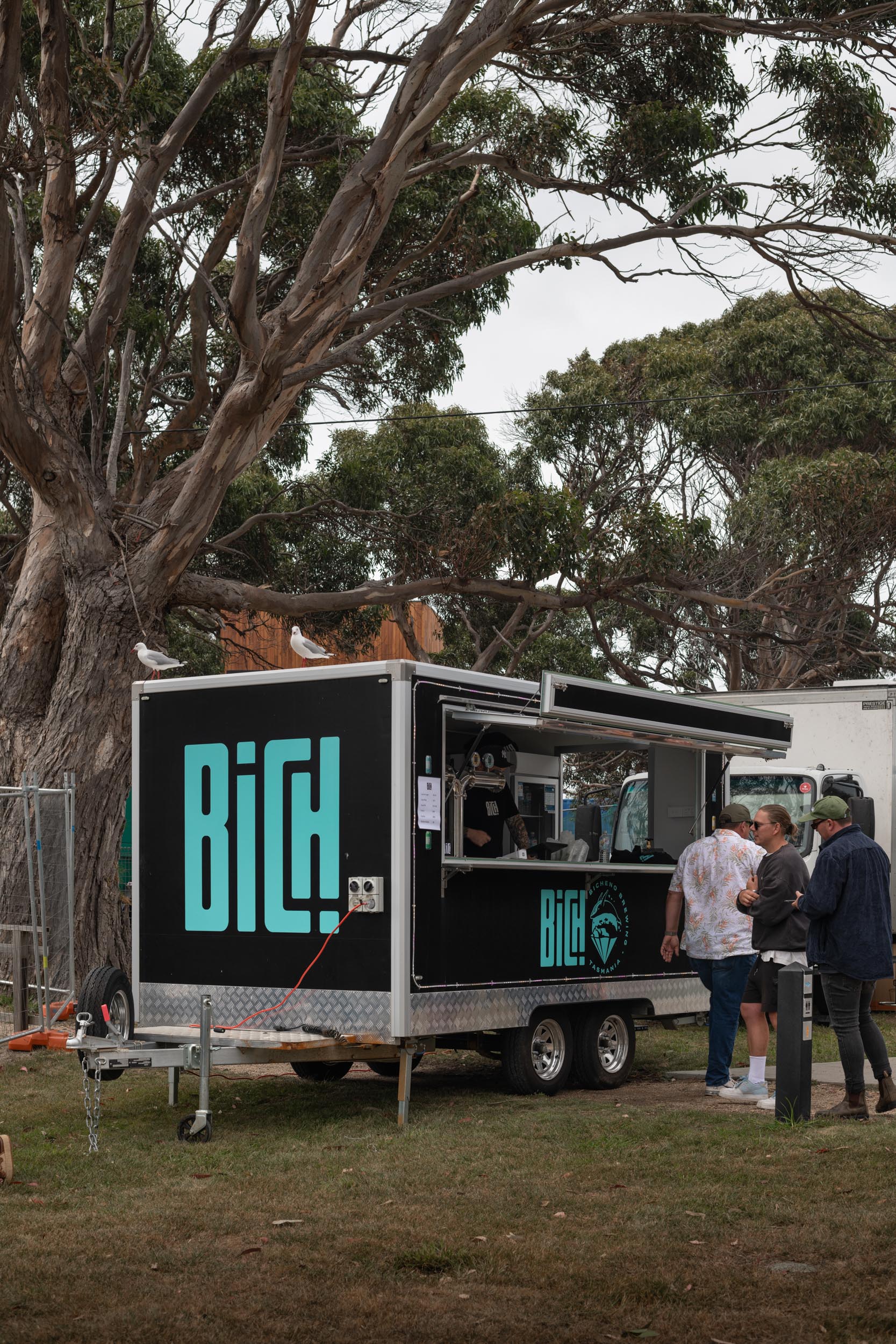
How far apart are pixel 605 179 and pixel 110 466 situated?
689cm

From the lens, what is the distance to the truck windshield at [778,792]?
52.1 feet

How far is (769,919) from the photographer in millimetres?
10242

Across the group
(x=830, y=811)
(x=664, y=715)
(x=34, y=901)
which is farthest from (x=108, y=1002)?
(x=830, y=811)

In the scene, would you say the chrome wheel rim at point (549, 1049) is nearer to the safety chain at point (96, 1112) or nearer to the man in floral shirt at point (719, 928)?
the man in floral shirt at point (719, 928)

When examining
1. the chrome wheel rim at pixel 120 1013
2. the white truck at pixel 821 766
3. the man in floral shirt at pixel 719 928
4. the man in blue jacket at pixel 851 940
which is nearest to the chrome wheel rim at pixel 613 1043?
the man in floral shirt at pixel 719 928

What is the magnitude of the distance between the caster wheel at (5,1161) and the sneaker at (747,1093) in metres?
4.83

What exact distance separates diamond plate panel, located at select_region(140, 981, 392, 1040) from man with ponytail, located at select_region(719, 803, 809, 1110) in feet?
8.64

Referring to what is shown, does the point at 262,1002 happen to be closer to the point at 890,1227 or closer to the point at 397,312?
the point at 890,1227

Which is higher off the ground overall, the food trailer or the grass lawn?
the food trailer

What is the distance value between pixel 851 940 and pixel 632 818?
6.47m

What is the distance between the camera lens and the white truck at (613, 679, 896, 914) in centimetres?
1573

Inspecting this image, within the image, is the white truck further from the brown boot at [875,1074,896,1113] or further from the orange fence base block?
the orange fence base block

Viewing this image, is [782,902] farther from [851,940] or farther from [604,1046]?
[604,1046]

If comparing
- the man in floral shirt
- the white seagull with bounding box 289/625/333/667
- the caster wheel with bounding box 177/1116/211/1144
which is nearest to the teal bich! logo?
the caster wheel with bounding box 177/1116/211/1144
